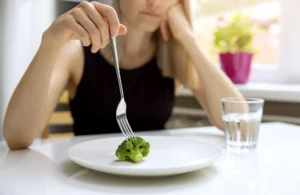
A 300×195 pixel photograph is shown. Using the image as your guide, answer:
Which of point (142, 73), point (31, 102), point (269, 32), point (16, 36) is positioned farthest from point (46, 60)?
point (269, 32)

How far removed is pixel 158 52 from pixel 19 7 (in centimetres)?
72

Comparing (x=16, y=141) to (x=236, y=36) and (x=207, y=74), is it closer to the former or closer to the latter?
(x=207, y=74)

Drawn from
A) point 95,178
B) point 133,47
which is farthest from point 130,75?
point 95,178

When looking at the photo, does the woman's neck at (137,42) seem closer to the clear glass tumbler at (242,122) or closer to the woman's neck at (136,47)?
the woman's neck at (136,47)

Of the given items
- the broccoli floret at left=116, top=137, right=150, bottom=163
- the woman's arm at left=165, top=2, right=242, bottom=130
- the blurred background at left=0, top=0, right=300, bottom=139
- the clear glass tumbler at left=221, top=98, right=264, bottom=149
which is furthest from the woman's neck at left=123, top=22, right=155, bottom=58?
the broccoli floret at left=116, top=137, right=150, bottom=163

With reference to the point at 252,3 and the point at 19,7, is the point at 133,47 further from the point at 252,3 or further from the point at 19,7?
the point at 252,3

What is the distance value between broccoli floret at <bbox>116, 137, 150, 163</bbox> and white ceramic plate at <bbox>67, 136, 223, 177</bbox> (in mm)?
10

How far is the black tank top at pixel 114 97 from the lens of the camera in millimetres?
1302

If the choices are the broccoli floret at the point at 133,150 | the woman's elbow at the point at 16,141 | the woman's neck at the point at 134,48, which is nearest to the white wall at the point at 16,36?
the woman's neck at the point at 134,48

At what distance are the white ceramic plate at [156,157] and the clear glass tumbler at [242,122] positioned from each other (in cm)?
13

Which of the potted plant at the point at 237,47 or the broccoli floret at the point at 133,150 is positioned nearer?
the broccoli floret at the point at 133,150

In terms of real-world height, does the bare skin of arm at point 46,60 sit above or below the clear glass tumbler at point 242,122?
above

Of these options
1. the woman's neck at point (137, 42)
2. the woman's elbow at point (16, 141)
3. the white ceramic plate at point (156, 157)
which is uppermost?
the woman's neck at point (137, 42)

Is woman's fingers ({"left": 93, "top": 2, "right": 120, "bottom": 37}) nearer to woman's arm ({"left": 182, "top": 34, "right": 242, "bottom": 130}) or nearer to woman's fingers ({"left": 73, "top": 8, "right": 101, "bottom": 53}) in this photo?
woman's fingers ({"left": 73, "top": 8, "right": 101, "bottom": 53})
